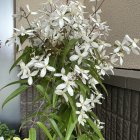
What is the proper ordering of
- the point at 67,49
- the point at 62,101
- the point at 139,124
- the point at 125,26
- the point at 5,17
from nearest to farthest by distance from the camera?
the point at 67,49 < the point at 62,101 < the point at 139,124 < the point at 125,26 < the point at 5,17

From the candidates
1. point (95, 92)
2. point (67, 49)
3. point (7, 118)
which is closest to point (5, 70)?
point (7, 118)

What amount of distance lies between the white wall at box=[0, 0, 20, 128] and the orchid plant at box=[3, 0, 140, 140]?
104cm

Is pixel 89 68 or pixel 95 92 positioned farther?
pixel 95 92

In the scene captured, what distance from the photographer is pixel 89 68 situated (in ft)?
3.76

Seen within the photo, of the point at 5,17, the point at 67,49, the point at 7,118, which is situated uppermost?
the point at 5,17

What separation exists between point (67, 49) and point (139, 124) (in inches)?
24.8

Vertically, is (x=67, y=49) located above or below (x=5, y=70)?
above

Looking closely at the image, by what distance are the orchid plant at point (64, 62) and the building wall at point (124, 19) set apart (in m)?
0.41

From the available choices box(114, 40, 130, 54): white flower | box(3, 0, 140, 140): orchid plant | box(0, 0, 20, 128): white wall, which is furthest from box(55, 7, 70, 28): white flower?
box(0, 0, 20, 128): white wall

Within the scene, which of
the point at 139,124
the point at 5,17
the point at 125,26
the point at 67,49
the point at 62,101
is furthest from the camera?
the point at 5,17

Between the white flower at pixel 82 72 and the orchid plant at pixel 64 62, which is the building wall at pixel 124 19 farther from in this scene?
the white flower at pixel 82 72

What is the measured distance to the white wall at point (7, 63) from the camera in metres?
2.18

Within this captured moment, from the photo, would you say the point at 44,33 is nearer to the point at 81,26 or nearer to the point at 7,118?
the point at 81,26

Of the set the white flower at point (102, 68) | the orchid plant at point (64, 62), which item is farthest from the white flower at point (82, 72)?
the white flower at point (102, 68)
